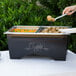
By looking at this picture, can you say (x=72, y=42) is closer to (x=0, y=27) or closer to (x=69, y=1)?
(x=69, y=1)

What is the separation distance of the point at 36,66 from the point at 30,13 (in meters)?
1.33

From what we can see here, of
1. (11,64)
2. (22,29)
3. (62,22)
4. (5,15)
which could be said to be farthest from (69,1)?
(11,64)

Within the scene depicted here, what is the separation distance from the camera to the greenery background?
234 cm

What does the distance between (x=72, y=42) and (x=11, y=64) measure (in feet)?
4.28

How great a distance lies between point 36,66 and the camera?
1348 mm

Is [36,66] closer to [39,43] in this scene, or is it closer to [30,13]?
[39,43]

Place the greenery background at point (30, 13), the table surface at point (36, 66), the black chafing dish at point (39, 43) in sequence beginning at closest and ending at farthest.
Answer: the table surface at point (36, 66) < the black chafing dish at point (39, 43) < the greenery background at point (30, 13)

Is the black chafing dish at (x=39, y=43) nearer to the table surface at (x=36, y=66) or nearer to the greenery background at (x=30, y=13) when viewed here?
the table surface at (x=36, y=66)

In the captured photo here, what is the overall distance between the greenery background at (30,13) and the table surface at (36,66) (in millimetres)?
858

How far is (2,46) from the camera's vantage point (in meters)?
2.27

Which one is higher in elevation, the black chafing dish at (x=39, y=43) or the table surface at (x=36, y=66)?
the black chafing dish at (x=39, y=43)

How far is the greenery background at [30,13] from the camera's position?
2.34m

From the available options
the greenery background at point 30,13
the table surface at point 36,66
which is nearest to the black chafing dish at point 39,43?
the table surface at point 36,66

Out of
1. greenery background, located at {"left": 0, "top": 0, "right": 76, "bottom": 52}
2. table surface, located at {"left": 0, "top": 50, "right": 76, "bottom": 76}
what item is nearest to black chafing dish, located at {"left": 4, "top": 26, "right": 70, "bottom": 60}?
table surface, located at {"left": 0, "top": 50, "right": 76, "bottom": 76}
